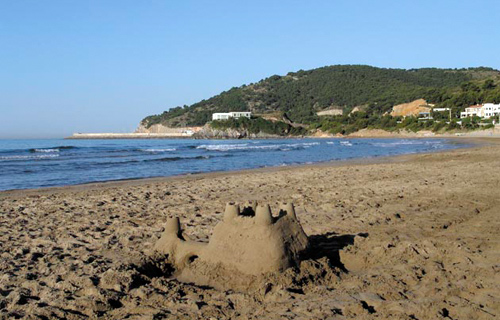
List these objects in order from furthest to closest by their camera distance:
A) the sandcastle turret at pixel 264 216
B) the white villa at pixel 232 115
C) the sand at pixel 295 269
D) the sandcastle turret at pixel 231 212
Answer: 1. the white villa at pixel 232 115
2. the sandcastle turret at pixel 231 212
3. the sandcastle turret at pixel 264 216
4. the sand at pixel 295 269

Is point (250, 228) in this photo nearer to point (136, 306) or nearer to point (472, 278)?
point (136, 306)

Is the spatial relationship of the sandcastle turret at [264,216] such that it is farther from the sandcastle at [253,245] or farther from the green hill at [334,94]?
the green hill at [334,94]

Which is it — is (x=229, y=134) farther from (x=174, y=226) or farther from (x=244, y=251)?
(x=244, y=251)

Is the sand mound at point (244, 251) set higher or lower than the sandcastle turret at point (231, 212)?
lower

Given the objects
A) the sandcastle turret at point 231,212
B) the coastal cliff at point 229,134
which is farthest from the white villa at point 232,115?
the sandcastle turret at point 231,212

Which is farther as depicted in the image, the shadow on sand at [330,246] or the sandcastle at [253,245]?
the shadow on sand at [330,246]

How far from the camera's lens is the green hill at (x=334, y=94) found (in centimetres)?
14260

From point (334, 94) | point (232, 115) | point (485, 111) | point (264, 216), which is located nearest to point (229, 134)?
point (232, 115)

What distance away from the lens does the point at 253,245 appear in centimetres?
447

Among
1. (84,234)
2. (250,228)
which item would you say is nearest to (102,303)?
(250,228)

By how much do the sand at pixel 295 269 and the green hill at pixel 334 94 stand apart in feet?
397

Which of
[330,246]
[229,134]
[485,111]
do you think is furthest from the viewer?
[229,134]

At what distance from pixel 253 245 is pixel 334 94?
6597 inches

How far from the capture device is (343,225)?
7.32 meters
